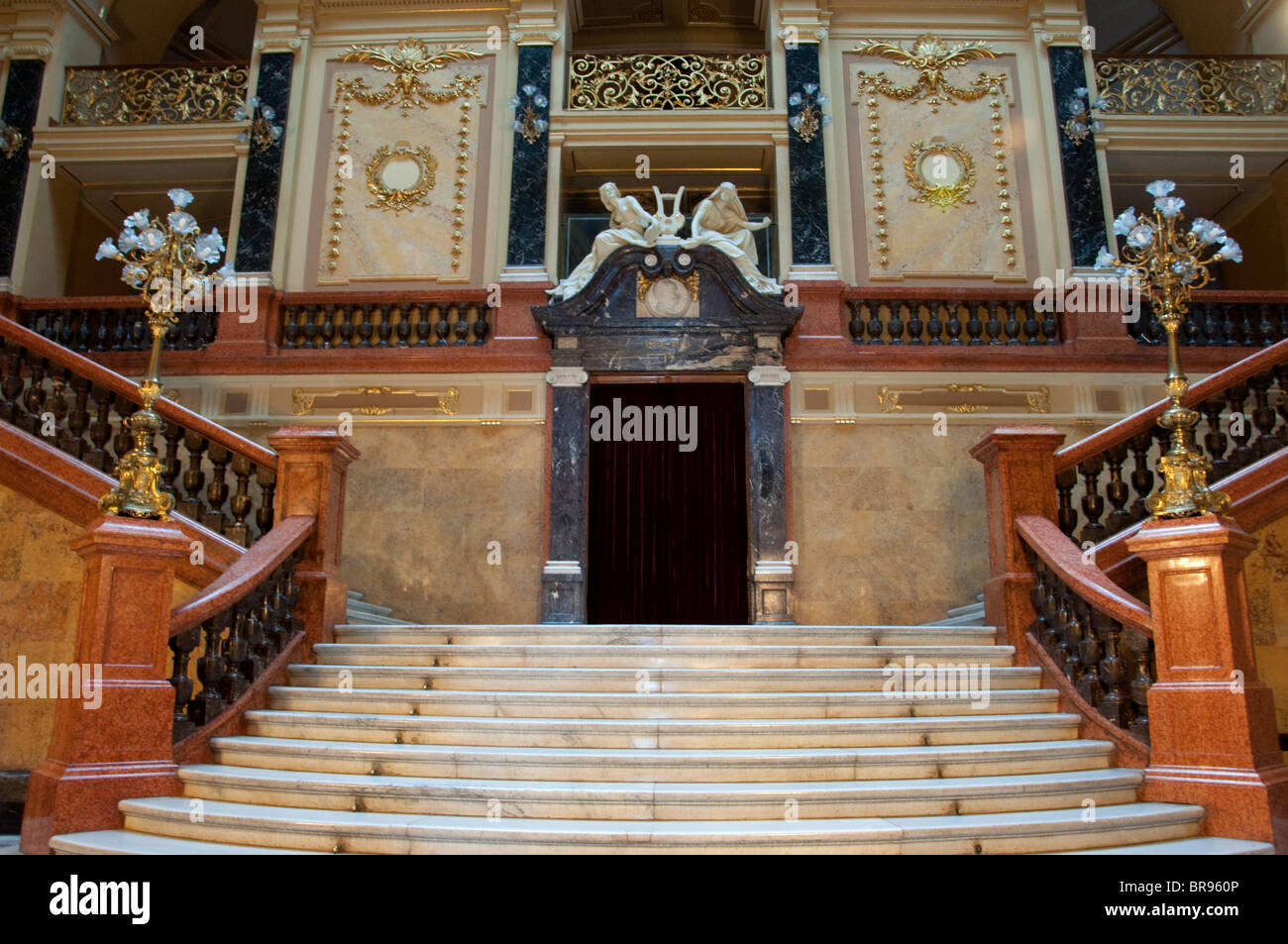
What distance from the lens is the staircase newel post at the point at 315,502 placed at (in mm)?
6105

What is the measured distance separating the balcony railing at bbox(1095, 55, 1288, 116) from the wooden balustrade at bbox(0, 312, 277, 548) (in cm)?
908

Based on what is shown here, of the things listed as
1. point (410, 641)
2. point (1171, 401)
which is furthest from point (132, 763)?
point (1171, 401)

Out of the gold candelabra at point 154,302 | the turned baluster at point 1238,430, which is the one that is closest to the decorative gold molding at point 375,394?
the gold candelabra at point 154,302

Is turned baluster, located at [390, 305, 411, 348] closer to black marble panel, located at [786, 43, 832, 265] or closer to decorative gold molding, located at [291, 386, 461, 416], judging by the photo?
decorative gold molding, located at [291, 386, 461, 416]

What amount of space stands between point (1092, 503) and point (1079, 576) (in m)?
1.05

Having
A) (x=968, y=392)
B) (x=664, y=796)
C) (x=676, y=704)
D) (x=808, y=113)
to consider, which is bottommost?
(x=664, y=796)

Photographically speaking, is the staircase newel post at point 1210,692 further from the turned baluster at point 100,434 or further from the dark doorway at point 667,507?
the turned baluster at point 100,434

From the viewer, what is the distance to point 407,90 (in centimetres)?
1020

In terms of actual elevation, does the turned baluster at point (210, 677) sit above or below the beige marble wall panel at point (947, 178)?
below

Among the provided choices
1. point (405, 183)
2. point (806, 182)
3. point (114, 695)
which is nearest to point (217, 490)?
point (114, 695)

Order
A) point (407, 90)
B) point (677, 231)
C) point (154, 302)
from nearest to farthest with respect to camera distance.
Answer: point (154, 302)
point (677, 231)
point (407, 90)

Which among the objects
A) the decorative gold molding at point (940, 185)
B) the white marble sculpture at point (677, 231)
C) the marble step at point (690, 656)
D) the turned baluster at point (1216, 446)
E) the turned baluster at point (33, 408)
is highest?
the decorative gold molding at point (940, 185)

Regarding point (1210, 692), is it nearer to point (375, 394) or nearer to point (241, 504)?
point (241, 504)

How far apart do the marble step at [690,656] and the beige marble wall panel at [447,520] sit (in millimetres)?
2835
